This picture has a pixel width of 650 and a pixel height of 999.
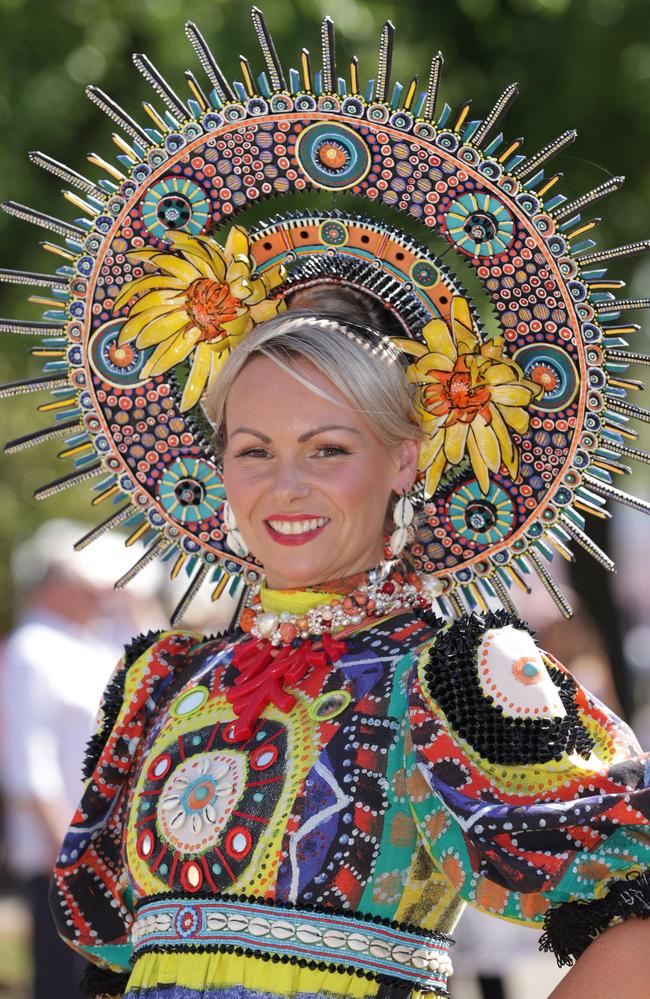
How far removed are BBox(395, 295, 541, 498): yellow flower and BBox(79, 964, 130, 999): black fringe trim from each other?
3.76 ft

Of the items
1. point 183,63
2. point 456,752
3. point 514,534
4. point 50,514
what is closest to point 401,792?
point 456,752

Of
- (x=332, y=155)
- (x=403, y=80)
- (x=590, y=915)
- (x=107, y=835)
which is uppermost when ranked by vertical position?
(x=403, y=80)

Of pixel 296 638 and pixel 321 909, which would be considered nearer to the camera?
pixel 321 909

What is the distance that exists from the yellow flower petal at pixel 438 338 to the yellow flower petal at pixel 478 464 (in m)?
0.17

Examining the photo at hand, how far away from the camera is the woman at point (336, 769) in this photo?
2.20 meters

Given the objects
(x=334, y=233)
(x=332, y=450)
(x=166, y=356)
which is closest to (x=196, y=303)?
(x=166, y=356)

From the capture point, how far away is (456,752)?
7.45 feet

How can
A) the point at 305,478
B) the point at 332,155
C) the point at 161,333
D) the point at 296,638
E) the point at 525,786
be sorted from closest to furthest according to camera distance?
1. the point at 525,786
2. the point at 305,478
3. the point at 296,638
4. the point at 332,155
5. the point at 161,333

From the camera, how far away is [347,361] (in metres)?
2.58

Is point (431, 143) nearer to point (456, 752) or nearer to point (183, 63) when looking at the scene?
point (456, 752)

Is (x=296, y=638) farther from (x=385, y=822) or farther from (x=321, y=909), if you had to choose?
(x=321, y=909)

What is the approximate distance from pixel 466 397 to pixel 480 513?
240 mm

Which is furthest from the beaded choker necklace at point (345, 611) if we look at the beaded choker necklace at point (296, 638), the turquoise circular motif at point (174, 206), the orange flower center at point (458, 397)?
the turquoise circular motif at point (174, 206)

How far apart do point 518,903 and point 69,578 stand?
172 inches
